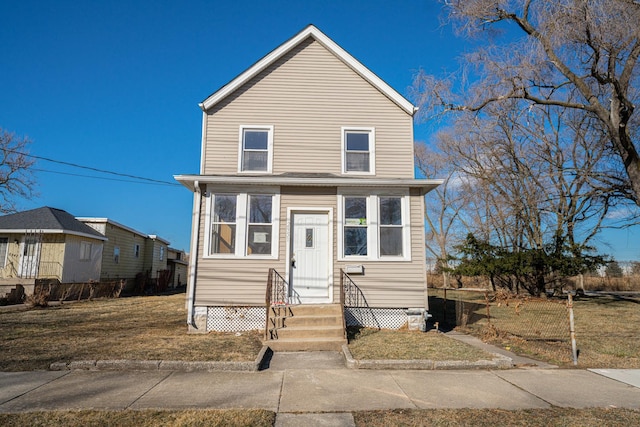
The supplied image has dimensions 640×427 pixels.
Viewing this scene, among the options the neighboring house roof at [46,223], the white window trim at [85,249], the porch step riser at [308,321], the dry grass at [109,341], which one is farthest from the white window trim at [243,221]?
the white window trim at [85,249]

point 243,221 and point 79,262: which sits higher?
point 243,221

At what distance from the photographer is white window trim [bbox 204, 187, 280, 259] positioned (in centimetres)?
917

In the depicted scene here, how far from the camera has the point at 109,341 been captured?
739 cm

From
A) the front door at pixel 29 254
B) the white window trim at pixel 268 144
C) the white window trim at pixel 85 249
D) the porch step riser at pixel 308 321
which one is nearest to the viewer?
the porch step riser at pixel 308 321

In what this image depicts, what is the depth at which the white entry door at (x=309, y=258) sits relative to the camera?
30.5 ft

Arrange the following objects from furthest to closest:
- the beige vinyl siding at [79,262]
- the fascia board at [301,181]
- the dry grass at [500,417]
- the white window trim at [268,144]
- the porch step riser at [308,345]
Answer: the beige vinyl siding at [79,262]
the white window trim at [268,144]
the fascia board at [301,181]
the porch step riser at [308,345]
the dry grass at [500,417]

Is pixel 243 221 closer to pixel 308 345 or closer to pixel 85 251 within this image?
pixel 308 345

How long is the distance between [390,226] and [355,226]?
0.92 metres

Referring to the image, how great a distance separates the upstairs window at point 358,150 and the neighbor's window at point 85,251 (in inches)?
647

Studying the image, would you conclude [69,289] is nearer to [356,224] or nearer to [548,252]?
[356,224]

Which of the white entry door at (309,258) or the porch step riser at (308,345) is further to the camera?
the white entry door at (309,258)

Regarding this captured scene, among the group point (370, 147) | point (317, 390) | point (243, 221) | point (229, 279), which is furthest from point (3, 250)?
point (317, 390)

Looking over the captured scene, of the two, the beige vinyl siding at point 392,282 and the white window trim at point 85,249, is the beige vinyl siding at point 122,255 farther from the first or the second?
the beige vinyl siding at point 392,282

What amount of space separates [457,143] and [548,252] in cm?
853
